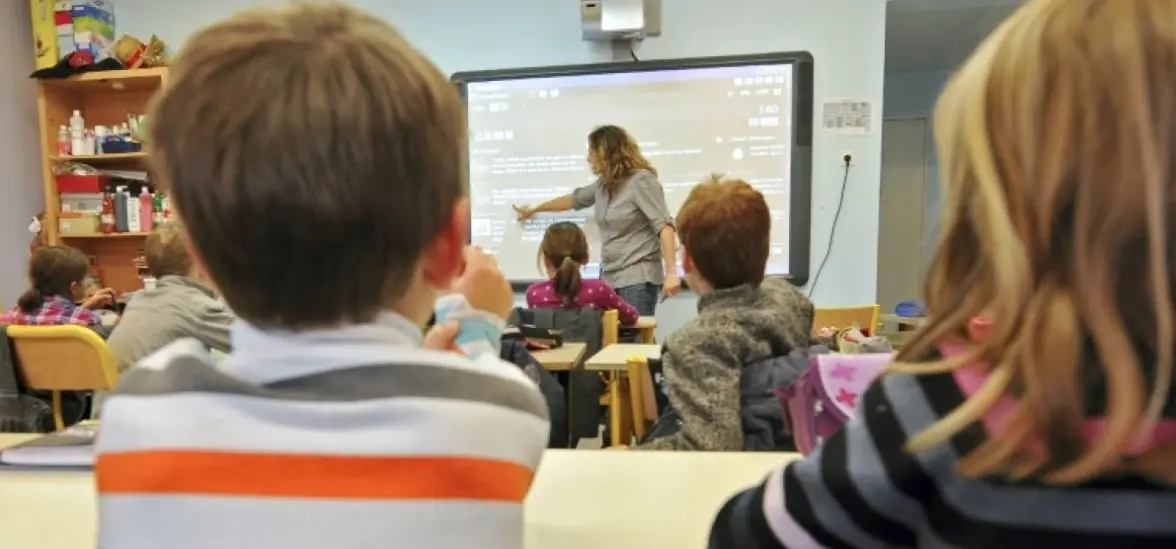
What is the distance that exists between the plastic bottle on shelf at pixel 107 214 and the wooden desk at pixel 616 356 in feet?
11.7

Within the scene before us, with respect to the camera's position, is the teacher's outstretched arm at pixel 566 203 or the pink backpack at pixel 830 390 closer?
the pink backpack at pixel 830 390

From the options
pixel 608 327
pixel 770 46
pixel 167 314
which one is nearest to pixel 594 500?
pixel 167 314

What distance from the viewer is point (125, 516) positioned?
554 mm

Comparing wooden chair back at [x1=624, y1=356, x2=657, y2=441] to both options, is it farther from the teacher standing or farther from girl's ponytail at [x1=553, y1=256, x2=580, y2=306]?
the teacher standing

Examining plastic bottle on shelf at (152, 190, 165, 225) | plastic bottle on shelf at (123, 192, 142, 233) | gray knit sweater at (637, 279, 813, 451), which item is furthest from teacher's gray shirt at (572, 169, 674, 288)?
plastic bottle on shelf at (123, 192, 142, 233)

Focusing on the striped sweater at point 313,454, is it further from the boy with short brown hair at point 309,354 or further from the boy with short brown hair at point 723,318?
the boy with short brown hair at point 723,318

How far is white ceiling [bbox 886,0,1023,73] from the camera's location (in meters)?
4.95

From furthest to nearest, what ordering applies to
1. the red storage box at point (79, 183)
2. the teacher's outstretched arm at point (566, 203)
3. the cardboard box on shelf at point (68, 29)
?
the red storage box at point (79, 183), the cardboard box on shelf at point (68, 29), the teacher's outstretched arm at point (566, 203)

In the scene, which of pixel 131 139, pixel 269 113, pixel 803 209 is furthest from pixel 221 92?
pixel 131 139

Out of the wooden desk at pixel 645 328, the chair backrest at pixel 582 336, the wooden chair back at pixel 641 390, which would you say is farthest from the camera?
the wooden desk at pixel 645 328

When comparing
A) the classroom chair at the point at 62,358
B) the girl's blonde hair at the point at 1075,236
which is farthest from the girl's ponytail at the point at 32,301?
the girl's blonde hair at the point at 1075,236

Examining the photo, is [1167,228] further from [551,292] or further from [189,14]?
[189,14]

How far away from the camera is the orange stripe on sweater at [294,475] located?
21.3 inches

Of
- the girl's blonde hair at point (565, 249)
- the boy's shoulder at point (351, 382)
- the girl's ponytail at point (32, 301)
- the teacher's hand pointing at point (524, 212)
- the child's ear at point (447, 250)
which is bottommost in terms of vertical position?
the girl's ponytail at point (32, 301)
